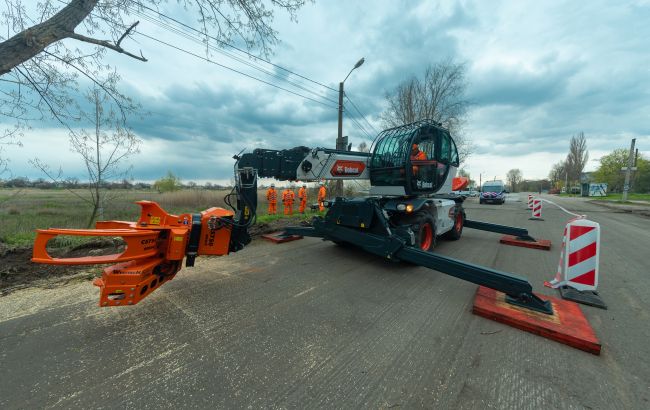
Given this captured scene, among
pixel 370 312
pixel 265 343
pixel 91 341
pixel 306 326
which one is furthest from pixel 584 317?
pixel 91 341

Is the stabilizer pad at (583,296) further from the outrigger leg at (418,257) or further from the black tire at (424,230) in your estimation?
the black tire at (424,230)

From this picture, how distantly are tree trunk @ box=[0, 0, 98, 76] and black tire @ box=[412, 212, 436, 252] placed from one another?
698 centimetres

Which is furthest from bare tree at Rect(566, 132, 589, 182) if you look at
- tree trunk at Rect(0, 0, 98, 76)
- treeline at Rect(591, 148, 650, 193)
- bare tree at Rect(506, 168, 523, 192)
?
tree trunk at Rect(0, 0, 98, 76)

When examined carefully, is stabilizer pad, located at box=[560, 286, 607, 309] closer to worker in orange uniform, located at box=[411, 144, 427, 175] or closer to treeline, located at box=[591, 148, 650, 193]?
worker in orange uniform, located at box=[411, 144, 427, 175]

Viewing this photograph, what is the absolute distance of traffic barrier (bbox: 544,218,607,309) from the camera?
142 inches

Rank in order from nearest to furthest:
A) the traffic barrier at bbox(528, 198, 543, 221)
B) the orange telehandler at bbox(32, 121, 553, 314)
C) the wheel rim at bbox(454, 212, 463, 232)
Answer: the orange telehandler at bbox(32, 121, 553, 314) → the wheel rim at bbox(454, 212, 463, 232) → the traffic barrier at bbox(528, 198, 543, 221)

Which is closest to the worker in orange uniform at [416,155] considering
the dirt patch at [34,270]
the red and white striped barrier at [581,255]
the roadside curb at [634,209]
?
the red and white striped barrier at [581,255]

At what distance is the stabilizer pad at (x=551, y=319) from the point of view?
2.54m

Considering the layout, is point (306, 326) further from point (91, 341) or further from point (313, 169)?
point (313, 169)

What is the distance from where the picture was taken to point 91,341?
8.14 feet

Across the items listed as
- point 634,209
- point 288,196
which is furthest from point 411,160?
point 634,209

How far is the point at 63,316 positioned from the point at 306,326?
263 cm

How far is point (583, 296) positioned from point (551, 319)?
1.31 meters

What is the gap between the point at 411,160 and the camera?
5.36 metres
